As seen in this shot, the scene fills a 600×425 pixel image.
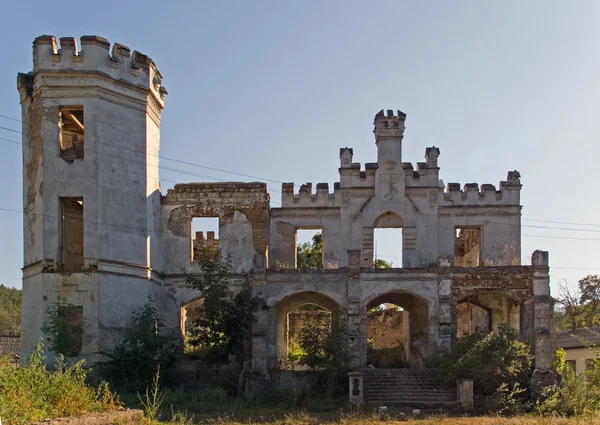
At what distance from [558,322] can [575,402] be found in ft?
91.3

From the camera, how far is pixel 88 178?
23.1 metres

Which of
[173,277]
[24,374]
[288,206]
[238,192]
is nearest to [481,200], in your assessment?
[288,206]

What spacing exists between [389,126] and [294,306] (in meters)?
8.20

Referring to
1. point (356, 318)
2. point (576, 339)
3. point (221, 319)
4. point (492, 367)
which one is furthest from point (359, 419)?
point (576, 339)

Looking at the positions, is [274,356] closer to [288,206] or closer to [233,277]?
[233,277]

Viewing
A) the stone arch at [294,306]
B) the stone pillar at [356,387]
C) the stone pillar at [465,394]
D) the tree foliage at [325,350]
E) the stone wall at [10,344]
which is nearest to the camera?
the stone pillar at [465,394]

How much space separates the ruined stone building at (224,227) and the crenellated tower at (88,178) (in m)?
0.04

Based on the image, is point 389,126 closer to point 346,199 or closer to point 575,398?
point 346,199

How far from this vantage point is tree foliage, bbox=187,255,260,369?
23.0 m

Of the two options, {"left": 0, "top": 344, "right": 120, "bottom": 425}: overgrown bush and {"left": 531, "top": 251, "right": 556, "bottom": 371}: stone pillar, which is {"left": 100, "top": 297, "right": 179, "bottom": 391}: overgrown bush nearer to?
{"left": 0, "top": 344, "right": 120, "bottom": 425}: overgrown bush

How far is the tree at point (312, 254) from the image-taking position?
3818 cm

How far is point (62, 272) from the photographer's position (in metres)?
22.6

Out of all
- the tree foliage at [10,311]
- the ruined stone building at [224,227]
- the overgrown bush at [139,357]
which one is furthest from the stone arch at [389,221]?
the tree foliage at [10,311]

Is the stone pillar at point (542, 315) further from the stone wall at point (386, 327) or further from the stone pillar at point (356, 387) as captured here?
the stone wall at point (386, 327)
